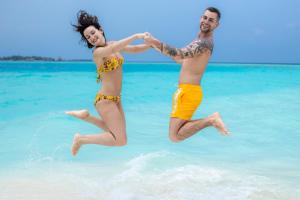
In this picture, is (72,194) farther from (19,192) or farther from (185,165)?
(185,165)

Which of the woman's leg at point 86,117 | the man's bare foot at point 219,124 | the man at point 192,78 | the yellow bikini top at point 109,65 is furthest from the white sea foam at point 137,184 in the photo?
the yellow bikini top at point 109,65

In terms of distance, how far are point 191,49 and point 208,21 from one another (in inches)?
13.8

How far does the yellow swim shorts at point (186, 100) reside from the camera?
5246 millimetres

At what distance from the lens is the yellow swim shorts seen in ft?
17.2

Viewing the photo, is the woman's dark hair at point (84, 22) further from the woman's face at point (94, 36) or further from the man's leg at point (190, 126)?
the man's leg at point (190, 126)

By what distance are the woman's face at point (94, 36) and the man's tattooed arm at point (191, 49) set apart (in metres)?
0.67

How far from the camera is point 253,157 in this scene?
33.3 ft

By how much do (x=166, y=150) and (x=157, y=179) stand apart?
2416 mm

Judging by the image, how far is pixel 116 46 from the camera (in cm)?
479

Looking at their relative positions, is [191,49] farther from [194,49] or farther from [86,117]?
[86,117]

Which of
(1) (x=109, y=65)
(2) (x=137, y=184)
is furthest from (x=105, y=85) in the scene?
(2) (x=137, y=184)

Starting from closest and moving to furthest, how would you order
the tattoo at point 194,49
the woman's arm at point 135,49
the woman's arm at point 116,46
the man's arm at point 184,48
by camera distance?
the woman's arm at point 116,46 < the man's arm at point 184,48 < the tattoo at point 194,49 < the woman's arm at point 135,49

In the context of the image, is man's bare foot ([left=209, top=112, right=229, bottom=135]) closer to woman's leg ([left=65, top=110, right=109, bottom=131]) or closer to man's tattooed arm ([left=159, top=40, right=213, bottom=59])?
man's tattooed arm ([left=159, top=40, right=213, bottom=59])

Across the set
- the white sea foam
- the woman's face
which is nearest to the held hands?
the woman's face
